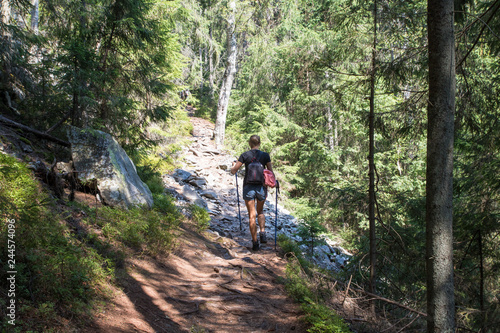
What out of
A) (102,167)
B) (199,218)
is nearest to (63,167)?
(102,167)

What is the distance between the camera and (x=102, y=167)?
6.34 metres

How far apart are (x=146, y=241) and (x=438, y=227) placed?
4.50 meters

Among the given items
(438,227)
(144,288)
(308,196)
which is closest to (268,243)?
(144,288)

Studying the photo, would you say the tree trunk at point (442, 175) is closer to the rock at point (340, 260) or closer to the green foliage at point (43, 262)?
the green foliage at point (43, 262)

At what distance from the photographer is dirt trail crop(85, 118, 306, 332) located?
345cm

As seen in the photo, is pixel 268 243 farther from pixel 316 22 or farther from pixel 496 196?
pixel 316 22

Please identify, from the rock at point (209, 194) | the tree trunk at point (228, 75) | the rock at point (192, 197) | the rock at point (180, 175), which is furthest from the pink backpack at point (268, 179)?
the tree trunk at point (228, 75)

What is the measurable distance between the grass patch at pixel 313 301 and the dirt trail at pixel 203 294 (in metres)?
0.17

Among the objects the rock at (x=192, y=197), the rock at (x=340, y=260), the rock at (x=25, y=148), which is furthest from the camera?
the rock at (x=192, y=197)

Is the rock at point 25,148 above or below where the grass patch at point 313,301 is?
above

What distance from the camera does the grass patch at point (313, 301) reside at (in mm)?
3197

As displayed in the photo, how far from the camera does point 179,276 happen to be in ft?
16.2

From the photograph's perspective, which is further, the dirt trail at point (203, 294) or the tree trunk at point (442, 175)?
the dirt trail at point (203, 294)

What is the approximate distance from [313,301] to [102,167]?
4998mm
